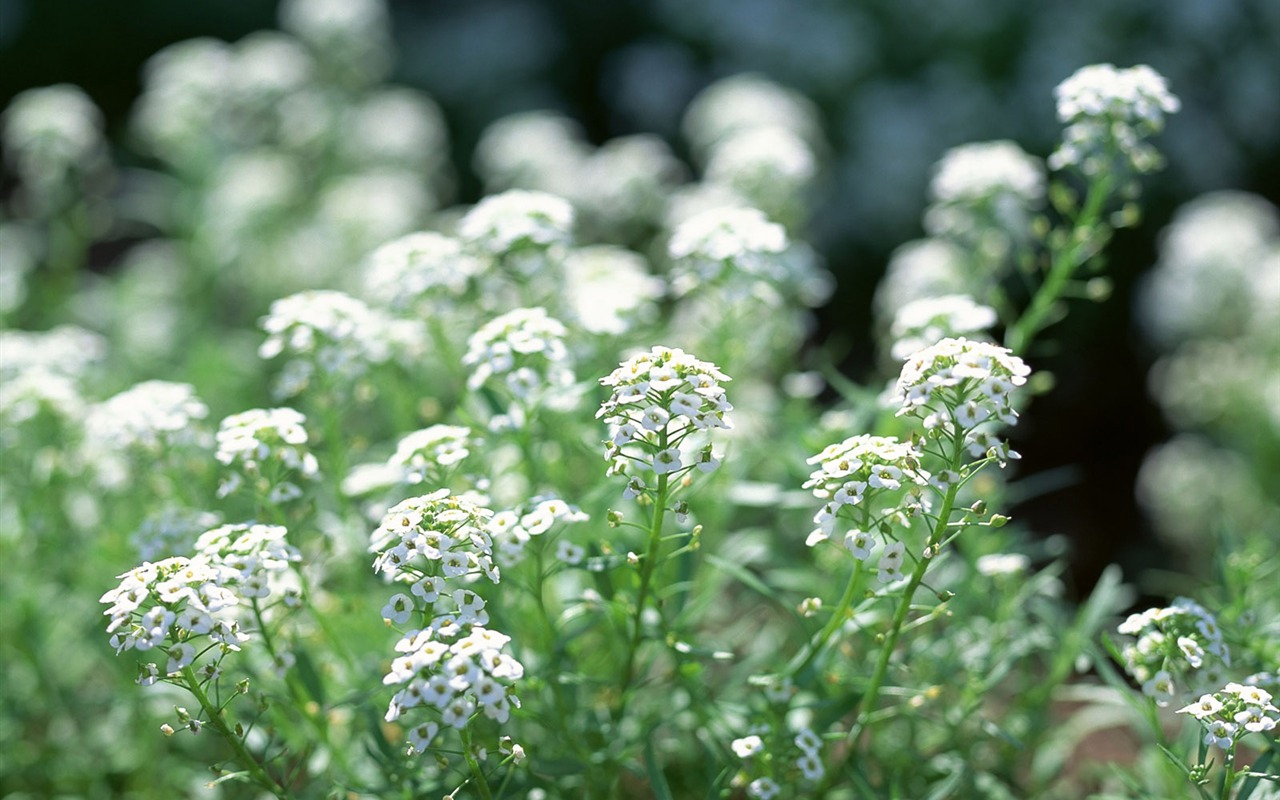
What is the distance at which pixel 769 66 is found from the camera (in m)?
10.5

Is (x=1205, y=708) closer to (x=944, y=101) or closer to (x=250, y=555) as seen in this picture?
(x=250, y=555)

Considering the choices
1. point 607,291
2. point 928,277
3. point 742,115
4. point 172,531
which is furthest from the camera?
point 742,115

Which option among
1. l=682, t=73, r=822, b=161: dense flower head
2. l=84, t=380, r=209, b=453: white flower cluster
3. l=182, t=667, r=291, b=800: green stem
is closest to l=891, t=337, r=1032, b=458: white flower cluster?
l=182, t=667, r=291, b=800: green stem

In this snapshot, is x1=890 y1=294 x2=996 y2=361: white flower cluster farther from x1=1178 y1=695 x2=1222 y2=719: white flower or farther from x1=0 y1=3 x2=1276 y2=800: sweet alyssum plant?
x1=1178 y1=695 x2=1222 y2=719: white flower

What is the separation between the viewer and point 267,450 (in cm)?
357

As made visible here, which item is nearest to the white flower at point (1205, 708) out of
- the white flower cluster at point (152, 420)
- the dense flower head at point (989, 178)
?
the dense flower head at point (989, 178)

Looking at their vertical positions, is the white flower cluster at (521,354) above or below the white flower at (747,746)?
above

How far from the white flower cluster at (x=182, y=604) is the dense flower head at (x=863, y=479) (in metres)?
1.47

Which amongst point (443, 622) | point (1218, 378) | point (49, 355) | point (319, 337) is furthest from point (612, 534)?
point (1218, 378)

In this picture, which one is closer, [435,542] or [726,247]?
[435,542]

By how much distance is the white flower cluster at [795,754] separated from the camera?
11.2ft

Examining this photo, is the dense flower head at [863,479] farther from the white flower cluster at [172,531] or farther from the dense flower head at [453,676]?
the white flower cluster at [172,531]

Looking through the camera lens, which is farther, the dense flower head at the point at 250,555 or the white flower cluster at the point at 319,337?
the white flower cluster at the point at 319,337

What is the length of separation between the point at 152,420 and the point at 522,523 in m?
1.61
